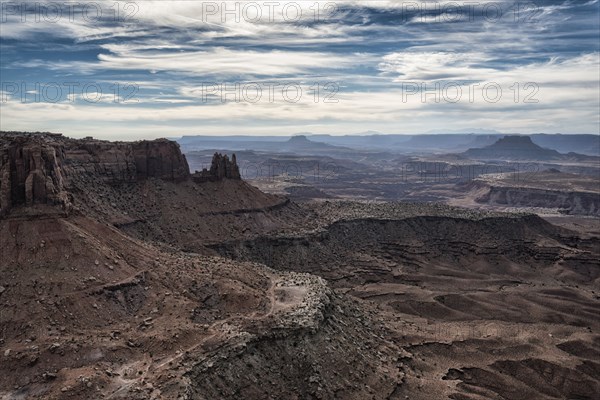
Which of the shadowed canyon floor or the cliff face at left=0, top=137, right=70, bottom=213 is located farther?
the cliff face at left=0, top=137, right=70, bottom=213

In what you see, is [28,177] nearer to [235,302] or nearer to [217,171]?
[235,302]

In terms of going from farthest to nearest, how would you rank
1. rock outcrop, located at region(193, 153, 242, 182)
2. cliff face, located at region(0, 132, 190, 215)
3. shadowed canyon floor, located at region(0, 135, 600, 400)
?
rock outcrop, located at region(193, 153, 242, 182)
cliff face, located at region(0, 132, 190, 215)
shadowed canyon floor, located at region(0, 135, 600, 400)

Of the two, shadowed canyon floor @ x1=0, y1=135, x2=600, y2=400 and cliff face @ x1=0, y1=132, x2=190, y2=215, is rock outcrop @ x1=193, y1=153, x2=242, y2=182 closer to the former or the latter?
shadowed canyon floor @ x1=0, y1=135, x2=600, y2=400

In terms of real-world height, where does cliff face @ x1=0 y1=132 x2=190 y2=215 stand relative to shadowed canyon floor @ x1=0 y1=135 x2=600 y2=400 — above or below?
above

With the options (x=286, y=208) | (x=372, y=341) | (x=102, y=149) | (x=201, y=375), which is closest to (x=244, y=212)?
(x=286, y=208)

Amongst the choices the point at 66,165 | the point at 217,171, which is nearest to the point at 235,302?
the point at 66,165

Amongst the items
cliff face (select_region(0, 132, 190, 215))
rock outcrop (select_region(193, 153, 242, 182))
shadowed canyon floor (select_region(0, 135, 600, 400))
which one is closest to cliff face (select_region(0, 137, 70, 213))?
cliff face (select_region(0, 132, 190, 215))
